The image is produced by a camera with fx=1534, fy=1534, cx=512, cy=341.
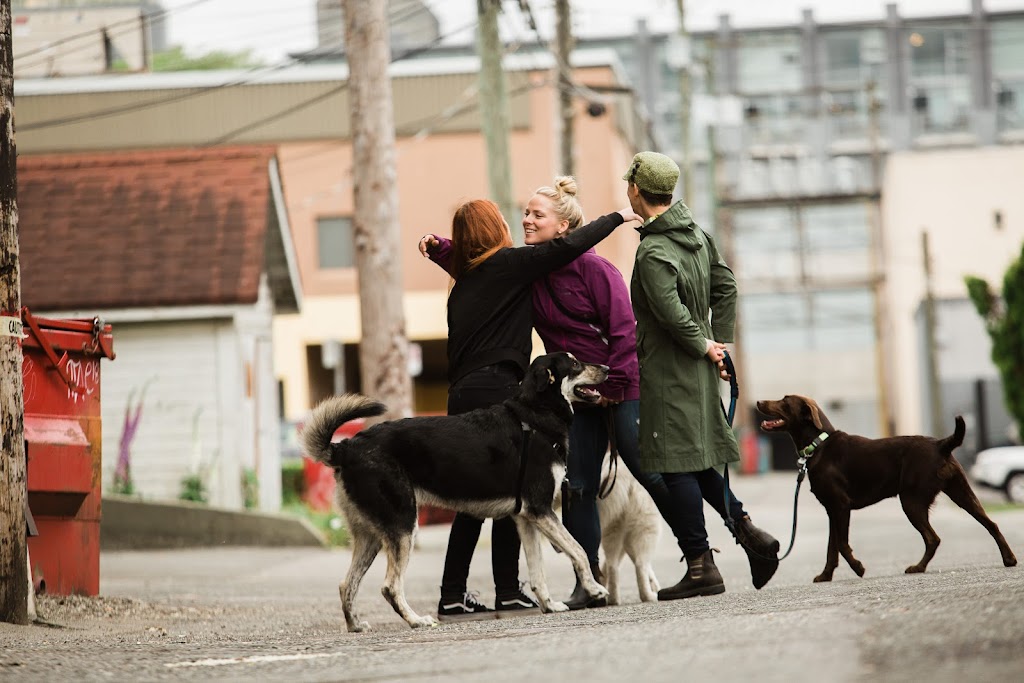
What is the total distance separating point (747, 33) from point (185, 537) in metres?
68.2

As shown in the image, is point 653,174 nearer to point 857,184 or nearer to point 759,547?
point 759,547

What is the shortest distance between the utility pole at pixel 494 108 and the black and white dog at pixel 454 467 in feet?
30.6

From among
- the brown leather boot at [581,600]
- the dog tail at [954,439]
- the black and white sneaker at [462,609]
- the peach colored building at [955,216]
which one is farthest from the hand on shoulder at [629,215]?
the peach colored building at [955,216]

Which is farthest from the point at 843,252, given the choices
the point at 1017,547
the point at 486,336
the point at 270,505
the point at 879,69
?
the point at 486,336

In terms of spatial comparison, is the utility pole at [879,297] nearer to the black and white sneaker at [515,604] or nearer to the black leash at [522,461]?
the black and white sneaker at [515,604]

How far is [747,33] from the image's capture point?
8031 cm

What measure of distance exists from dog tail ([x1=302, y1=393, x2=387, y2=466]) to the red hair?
91 cm

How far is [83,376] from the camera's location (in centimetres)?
941

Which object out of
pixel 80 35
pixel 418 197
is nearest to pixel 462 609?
pixel 80 35

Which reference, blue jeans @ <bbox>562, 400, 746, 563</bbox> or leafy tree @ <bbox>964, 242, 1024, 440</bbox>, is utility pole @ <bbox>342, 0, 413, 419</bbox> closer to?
blue jeans @ <bbox>562, 400, 746, 563</bbox>

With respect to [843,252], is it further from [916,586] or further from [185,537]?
[916,586]

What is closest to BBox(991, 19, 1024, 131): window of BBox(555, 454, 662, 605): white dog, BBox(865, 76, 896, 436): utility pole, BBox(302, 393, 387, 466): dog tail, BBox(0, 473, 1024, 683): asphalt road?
BBox(865, 76, 896, 436): utility pole

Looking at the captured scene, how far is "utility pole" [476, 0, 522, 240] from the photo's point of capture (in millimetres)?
16750

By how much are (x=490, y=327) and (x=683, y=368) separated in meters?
1.03
